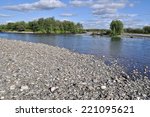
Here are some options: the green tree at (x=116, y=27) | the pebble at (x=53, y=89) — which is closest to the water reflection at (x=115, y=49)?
the pebble at (x=53, y=89)

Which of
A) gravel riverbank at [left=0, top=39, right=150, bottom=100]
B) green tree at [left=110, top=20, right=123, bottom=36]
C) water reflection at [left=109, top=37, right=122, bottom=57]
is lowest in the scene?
water reflection at [left=109, top=37, right=122, bottom=57]

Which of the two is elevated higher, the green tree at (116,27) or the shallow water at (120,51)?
the green tree at (116,27)

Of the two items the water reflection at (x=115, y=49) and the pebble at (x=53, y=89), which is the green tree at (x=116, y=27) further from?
the pebble at (x=53, y=89)

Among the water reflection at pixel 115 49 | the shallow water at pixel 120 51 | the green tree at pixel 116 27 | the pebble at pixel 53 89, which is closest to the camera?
the pebble at pixel 53 89

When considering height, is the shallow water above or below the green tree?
below

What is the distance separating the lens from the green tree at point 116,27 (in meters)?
189

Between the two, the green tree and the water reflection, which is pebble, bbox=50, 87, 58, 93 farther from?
the green tree

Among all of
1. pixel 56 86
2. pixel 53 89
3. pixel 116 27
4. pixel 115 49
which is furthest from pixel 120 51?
pixel 116 27

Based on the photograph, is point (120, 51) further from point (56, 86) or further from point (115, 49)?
point (56, 86)

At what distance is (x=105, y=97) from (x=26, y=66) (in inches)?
359

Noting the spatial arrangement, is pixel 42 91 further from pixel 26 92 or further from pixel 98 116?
pixel 98 116

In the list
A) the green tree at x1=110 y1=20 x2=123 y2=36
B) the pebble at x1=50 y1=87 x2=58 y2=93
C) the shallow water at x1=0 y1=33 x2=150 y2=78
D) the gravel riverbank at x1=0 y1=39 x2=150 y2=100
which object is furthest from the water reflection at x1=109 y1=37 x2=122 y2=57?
the green tree at x1=110 y1=20 x2=123 y2=36

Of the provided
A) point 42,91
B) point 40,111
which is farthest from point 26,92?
point 40,111

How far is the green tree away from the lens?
619ft
